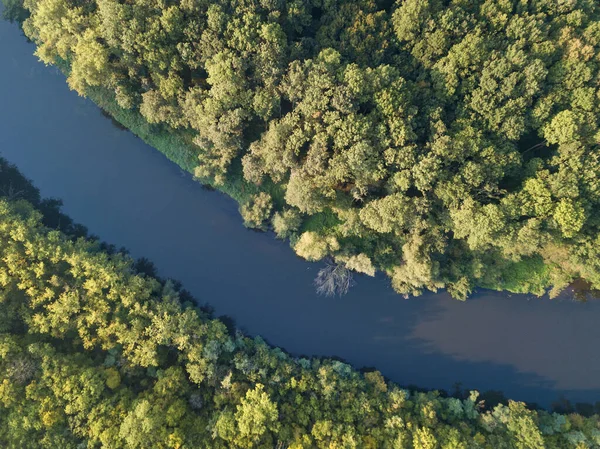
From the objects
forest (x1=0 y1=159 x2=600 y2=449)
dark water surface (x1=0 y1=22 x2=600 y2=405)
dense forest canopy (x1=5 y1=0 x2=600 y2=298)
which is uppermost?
dense forest canopy (x1=5 y1=0 x2=600 y2=298)

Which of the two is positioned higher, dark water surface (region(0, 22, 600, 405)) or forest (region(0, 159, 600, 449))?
dark water surface (region(0, 22, 600, 405))

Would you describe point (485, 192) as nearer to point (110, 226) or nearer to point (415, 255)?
point (415, 255)

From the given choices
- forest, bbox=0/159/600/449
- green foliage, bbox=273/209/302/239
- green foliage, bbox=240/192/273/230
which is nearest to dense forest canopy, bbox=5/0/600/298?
green foliage, bbox=273/209/302/239

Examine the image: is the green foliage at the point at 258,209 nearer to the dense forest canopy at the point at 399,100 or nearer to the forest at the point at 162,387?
the dense forest canopy at the point at 399,100

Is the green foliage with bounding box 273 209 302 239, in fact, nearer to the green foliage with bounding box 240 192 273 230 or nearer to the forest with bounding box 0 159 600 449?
the green foliage with bounding box 240 192 273 230

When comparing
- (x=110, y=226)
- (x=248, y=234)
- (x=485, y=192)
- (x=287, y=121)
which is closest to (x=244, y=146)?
(x=287, y=121)
